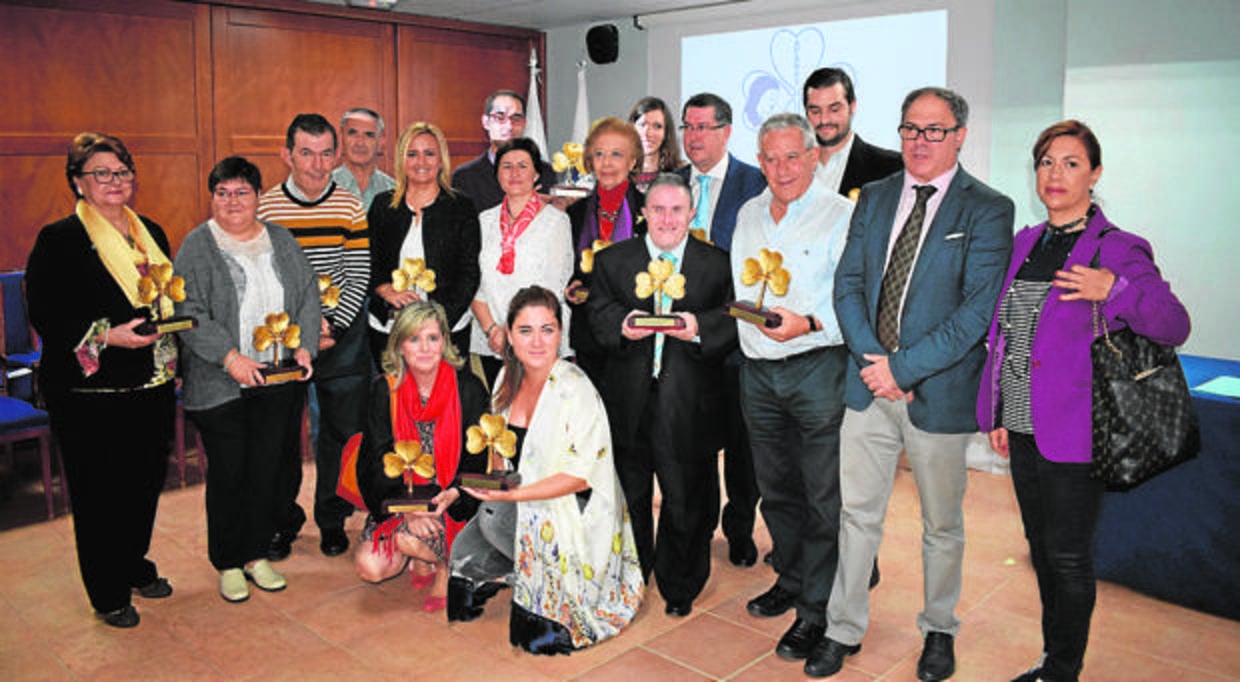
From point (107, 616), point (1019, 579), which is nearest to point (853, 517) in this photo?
point (1019, 579)

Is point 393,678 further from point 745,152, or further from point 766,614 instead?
point 745,152

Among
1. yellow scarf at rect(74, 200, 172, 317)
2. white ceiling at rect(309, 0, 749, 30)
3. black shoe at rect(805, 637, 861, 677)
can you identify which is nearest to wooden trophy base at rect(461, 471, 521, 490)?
black shoe at rect(805, 637, 861, 677)

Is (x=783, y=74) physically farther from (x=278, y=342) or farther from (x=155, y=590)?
(x=155, y=590)

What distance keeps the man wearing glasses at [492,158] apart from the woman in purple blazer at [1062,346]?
2.41 metres

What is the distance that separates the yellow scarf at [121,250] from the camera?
3230 millimetres

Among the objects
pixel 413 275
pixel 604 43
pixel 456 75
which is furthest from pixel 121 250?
pixel 604 43

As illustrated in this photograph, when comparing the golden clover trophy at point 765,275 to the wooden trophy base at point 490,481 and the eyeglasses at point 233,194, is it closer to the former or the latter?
the wooden trophy base at point 490,481

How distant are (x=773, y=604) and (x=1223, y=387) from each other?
6.21 ft

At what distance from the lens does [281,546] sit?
4133 millimetres

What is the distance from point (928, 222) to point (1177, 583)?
6.32 feet

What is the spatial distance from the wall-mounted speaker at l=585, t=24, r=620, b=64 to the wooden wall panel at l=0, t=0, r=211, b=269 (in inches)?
118

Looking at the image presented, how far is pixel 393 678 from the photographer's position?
3.09 metres

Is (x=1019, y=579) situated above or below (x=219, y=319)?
below

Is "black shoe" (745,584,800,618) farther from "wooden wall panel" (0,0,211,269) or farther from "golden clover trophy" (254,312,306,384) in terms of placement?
"wooden wall panel" (0,0,211,269)
